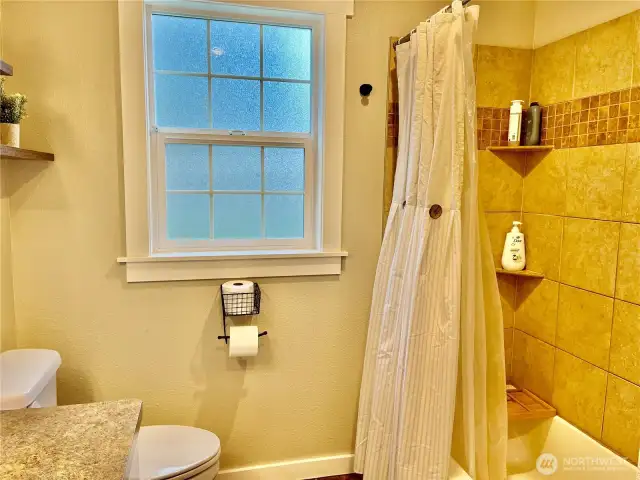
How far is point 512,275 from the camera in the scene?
2311 millimetres

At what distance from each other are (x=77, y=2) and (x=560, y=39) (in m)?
2.06

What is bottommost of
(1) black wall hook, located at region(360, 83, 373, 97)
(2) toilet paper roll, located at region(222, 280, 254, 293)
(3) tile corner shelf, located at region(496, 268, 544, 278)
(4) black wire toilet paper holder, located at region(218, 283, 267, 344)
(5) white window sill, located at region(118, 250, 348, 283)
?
(4) black wire toilet paper holder, located at region(218, 283, 267, 344)

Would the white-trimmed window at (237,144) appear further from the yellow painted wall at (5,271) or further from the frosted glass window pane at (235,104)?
the yellow painted wall at (5,271)

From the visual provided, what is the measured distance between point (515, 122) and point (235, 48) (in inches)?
53.1

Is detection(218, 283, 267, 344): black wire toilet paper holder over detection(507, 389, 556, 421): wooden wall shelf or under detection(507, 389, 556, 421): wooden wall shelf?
over

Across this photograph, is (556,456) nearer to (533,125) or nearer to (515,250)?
(515,250)

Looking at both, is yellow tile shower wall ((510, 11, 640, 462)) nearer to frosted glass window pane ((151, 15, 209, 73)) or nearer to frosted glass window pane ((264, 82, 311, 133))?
frosted glass window pane ((264, 82, 311, 133))

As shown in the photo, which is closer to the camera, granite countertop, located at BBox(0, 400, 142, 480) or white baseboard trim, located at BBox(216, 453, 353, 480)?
granite countertop, located at BBox(0, 400, 142, 480)

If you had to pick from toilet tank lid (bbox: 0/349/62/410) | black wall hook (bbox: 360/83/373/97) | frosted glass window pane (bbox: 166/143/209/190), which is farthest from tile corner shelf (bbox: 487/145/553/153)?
toilet tank lid (bbox: 0/349/62/410)

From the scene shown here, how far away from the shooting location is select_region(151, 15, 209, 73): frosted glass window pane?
1.89 meters

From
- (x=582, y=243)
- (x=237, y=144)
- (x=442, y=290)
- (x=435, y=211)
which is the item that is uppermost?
(x=237, y=144)

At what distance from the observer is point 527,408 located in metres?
2.12

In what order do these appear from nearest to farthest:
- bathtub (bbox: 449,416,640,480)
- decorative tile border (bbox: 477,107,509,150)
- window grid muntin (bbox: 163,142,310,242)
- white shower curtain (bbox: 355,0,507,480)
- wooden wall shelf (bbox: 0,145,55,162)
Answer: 1. wooden wall shelf (bbox: 0,145,55,162)
2. white shower curtain (bbox: 355,0,507,480)
3. bathtub (bbox: 449,416,640,480)
4. window grid muntin (bbox: 163,142,310,242)
5. decorative tile border (bbox: 477,107,509,150)

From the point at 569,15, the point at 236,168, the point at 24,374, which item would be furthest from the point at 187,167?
the point at 569,15
